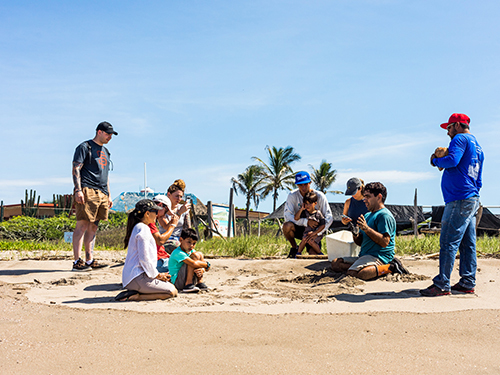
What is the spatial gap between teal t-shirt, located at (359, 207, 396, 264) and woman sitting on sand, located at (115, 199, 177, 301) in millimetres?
2305

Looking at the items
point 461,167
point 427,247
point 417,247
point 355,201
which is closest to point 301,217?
point 355,201

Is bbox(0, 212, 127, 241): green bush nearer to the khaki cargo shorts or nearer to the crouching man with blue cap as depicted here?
the khaki cargo shorts

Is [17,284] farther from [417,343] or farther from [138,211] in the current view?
[417,343]

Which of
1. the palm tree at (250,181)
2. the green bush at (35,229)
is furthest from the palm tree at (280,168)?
the green bush at (35,229)

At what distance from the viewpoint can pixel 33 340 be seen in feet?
9.24

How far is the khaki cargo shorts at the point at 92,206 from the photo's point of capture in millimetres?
5734

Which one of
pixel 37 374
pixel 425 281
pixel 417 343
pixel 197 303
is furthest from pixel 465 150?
pixel 37 374

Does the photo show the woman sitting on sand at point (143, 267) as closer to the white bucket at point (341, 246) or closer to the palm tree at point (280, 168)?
the white bucket at point (341, 246)

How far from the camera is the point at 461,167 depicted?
4250mm

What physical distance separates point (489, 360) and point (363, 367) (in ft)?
2.68

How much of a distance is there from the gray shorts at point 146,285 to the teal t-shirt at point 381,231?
2355 mm

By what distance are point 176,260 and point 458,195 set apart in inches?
113

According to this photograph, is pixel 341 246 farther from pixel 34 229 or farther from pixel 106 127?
pixel 34 229

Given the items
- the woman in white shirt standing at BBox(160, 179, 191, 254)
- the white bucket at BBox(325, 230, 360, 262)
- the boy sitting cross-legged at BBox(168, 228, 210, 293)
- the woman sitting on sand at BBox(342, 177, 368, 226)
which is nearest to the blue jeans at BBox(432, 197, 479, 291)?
the white bucket at BBox(325, 230, 360, 262)
